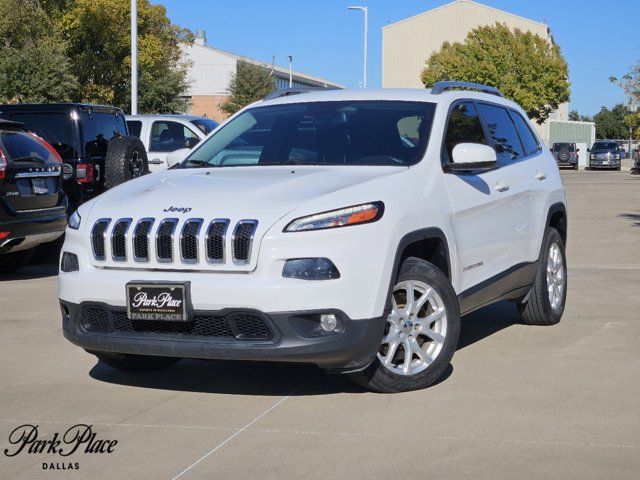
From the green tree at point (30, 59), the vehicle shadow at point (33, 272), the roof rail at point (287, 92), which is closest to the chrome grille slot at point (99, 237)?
the roof rail at point (287, 92)

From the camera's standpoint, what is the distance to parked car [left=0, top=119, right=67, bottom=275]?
1059 cm

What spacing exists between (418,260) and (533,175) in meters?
2.28

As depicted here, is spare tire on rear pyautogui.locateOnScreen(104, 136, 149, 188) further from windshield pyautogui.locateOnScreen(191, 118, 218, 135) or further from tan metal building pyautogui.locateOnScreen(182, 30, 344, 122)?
tan metal building pyautogui.locateOnScreen(182, 30, 344, 122)

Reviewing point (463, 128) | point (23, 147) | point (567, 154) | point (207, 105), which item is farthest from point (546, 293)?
point (207, 105)

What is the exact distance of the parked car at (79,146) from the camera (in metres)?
13.3

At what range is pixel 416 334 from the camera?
5.88 metres

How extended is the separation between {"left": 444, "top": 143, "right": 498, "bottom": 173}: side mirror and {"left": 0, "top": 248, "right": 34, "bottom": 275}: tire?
6959 mm

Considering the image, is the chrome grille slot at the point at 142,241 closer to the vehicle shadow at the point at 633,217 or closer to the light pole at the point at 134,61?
the vehicle shadow at the point at 633,217

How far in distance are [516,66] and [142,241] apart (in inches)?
2726

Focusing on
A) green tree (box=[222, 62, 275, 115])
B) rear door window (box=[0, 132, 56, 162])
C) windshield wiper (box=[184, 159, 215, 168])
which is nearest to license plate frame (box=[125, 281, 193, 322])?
windshield wiper (box=[184, 159, 215, 168])

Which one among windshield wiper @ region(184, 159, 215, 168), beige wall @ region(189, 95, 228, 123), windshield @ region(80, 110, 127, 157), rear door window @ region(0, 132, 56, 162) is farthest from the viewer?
beige wall @ region(189, 95, 228, 123)

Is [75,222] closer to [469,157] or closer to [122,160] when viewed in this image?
[469,157]

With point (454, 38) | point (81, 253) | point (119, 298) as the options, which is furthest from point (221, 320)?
Result: point (454, 38)

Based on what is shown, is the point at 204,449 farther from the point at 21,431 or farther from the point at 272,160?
the point at 272,160
